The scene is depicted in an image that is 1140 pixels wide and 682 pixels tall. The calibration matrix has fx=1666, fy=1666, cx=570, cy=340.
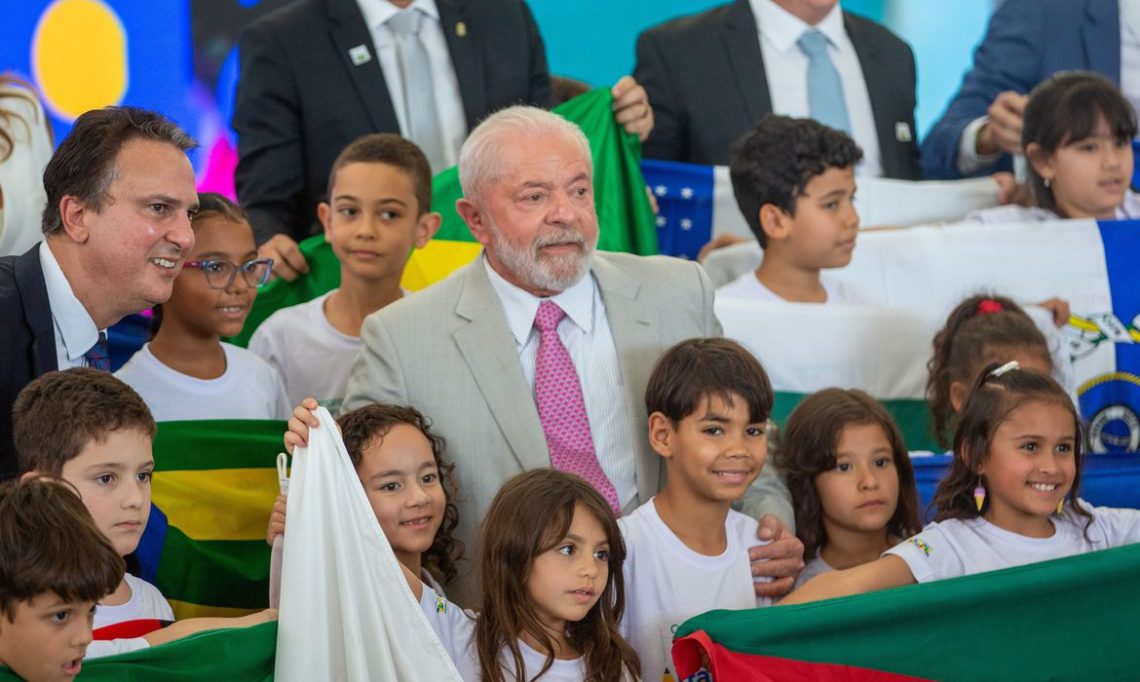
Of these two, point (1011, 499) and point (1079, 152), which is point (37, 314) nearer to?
point (1011, 499)

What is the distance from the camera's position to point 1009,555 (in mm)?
3514

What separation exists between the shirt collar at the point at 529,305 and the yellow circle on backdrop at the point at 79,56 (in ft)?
8.28

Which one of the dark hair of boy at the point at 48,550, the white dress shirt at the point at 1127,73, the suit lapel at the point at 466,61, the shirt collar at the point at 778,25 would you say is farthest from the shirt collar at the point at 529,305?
the white dress shirt at the point at 1127,73

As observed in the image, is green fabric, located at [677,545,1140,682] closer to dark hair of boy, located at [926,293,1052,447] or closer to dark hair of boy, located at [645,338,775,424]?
dark hair of boy, located at [645,338,775,424]

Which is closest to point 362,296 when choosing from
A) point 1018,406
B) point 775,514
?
point 775,514

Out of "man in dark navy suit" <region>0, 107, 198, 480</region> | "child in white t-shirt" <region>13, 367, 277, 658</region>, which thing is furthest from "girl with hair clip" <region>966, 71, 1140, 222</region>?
"child in white t-shirt" <region>13, 367, 277, 658</region>

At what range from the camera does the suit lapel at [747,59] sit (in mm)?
5629

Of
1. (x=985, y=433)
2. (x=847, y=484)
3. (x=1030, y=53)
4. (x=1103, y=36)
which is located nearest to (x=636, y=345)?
(x=847, y=484)

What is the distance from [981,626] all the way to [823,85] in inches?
119

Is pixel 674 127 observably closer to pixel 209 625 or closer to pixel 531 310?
pixel 531 310

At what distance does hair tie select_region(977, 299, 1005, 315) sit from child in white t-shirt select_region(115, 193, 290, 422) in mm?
1862

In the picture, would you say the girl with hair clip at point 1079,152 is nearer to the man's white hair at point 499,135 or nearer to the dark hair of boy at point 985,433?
the dark hair of boy at point 985,433

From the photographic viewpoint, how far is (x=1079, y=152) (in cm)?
518

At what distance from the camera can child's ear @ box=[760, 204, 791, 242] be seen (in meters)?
4.78
